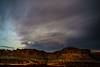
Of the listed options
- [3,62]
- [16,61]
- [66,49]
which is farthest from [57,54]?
[3,62]

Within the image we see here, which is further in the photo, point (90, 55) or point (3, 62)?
point (90, 55)

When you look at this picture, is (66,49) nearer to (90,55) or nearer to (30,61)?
(90,55)

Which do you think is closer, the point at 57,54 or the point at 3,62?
the point at 3,62

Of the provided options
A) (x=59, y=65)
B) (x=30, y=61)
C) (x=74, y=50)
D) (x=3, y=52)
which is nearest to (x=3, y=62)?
(x=3, y=52)

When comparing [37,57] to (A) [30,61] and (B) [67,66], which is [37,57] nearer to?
(A) [30,61]

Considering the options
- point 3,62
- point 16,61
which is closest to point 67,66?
point 16,61

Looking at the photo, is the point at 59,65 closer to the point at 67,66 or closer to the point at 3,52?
the point at 67,66

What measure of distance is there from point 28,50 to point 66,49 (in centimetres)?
539

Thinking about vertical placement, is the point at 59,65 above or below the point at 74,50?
below

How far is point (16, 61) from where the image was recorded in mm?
26766

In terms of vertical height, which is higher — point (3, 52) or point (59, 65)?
point (3, 52)

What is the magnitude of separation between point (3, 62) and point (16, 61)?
1724mm

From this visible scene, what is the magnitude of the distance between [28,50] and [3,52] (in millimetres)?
3458

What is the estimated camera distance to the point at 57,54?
93.0ft
